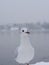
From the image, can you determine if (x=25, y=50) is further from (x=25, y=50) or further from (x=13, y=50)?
(x=13, y=50)

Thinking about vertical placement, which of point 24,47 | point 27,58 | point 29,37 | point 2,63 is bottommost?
point 2,63

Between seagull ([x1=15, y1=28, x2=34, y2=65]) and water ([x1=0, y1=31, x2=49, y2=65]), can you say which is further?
water ([x1=0, y1=31, x2=49, y2=65])

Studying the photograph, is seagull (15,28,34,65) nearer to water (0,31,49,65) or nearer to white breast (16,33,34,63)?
white breast (16,33,34,63)

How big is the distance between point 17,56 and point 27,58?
0.20 meters

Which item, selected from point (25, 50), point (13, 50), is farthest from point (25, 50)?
point (13, 50)

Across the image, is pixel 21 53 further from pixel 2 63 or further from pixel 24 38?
pixel 2 63

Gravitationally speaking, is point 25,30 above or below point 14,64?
above

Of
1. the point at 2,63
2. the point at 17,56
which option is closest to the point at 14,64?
the point at 2,63

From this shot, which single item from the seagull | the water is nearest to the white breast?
the seagull

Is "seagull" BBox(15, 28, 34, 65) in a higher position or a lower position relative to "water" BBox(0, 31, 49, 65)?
higher

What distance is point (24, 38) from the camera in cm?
310

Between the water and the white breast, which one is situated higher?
the white breast

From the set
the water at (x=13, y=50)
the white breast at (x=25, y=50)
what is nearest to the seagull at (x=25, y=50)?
the white breast at (x=25, y=50)

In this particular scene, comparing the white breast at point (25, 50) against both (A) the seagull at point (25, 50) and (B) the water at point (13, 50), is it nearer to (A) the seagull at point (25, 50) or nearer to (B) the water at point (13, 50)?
(A) the seagull at point (25, 50)
